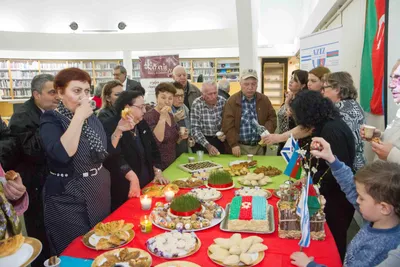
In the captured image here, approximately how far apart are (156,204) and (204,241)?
0.52 meters

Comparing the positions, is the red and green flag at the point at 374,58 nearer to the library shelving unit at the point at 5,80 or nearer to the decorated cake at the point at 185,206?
the decorated cake at the point at 185,206

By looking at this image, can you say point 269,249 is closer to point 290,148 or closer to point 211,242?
point 211,242

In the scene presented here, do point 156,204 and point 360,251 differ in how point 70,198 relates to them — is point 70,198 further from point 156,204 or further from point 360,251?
point 360,251

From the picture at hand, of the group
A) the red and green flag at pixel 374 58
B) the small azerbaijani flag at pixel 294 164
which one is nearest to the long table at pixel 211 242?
the small azerbaijani flag at pixel 294 164

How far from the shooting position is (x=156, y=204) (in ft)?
6.63

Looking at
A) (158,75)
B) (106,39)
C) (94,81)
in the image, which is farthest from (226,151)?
(94,81)

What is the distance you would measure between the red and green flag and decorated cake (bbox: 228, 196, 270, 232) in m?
1.94

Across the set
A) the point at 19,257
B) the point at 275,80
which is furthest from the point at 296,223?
the point at 275,80

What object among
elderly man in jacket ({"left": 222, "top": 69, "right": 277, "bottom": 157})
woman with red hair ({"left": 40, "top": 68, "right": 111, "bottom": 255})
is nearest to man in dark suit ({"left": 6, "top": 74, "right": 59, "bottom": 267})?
woman with red hair ({"left": 40, "top": 68, "right": 111, "bottom": 255})

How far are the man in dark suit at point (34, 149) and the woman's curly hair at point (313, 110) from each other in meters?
1.86

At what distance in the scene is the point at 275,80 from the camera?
14094 millimetres

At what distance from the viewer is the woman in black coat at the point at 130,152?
7.43ft

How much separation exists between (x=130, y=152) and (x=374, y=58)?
255 cm

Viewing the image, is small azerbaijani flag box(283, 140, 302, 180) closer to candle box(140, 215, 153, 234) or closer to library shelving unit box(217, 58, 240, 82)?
candle box(140, 215, 153, 234)
